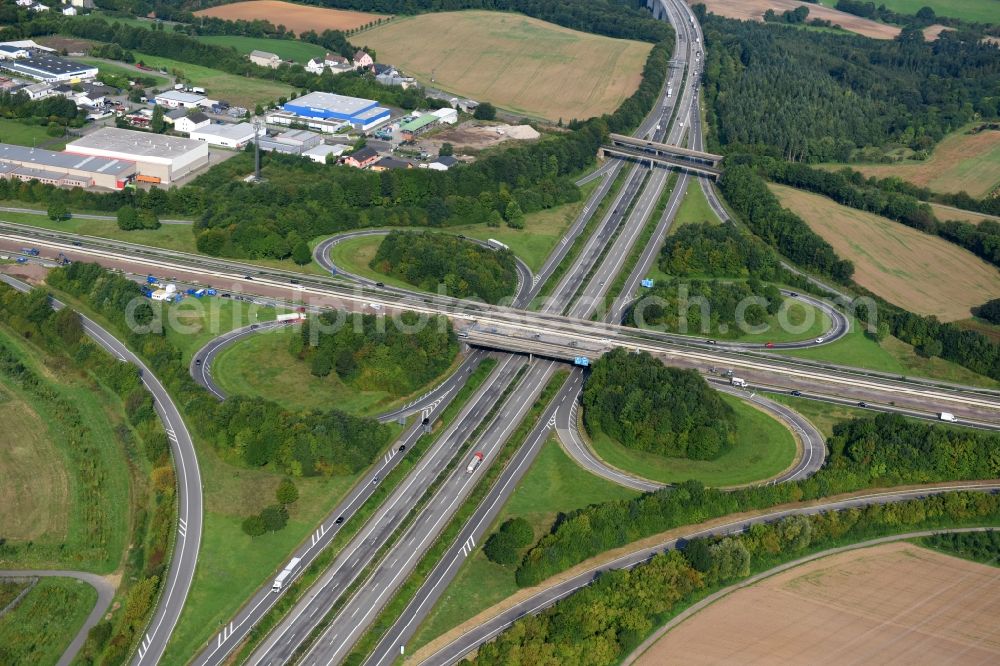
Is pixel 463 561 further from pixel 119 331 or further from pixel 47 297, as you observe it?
pixel 47 297

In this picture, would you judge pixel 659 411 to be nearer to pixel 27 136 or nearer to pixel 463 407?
pixel 463 407

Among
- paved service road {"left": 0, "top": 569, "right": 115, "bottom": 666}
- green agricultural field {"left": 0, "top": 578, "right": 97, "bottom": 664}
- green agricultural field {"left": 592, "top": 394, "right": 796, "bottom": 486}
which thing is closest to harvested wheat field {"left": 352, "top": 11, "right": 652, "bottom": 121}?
green agricultural field {"left": 592, "top": 394, "right": 796, "bottom": 486}

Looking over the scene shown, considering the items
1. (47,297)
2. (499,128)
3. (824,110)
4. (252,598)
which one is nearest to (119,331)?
(47,297)

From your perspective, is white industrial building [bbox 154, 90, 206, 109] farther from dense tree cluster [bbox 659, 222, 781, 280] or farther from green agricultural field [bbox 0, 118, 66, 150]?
dense tree cluster [bbox 659, 222, 781, 280]

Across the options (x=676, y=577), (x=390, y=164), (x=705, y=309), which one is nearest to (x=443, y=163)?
(x=390, y=164)

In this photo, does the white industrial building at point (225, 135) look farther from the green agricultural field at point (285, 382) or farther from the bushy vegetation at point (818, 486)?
the bushy vegetation at point (818, 486)

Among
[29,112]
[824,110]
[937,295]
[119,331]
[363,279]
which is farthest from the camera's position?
[824,110]

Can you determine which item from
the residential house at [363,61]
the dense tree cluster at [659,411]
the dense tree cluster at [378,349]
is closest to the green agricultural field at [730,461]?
the dense tree cluster at [659,411]
